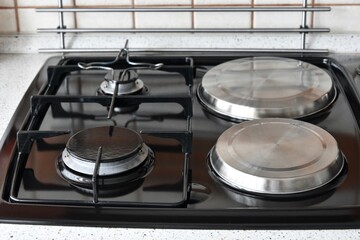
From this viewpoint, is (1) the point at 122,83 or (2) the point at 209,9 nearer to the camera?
(1) the point at 122,83

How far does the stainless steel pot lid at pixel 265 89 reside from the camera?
0.99 meters

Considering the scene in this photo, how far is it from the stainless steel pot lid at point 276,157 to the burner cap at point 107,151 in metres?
0.11

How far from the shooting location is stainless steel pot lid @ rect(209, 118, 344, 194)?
78cm

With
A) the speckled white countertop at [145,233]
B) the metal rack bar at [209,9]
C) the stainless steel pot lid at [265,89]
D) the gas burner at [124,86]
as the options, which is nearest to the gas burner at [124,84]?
the gas burner at [124,86]

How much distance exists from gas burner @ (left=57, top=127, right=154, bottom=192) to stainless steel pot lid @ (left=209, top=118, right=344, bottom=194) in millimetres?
103

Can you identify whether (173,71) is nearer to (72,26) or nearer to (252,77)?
(252,77)

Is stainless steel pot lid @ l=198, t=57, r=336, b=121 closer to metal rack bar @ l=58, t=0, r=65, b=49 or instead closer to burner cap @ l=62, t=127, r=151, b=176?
burner cap @ l=62, t=127, r=151, b=176

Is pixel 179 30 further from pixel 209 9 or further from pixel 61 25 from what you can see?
pixel 61 25

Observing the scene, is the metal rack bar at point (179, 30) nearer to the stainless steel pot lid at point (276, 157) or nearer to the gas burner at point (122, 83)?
the gas burner at point (122, 83)

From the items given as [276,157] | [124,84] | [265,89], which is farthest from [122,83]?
[276,157]

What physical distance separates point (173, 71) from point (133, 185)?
37cm

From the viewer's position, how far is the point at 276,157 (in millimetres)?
823

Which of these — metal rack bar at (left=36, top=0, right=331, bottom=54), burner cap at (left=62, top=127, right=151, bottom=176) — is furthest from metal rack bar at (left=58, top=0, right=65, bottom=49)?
burner cap at (left=62, top=127, right=151, bottom=176)

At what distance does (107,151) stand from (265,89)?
345 mm
